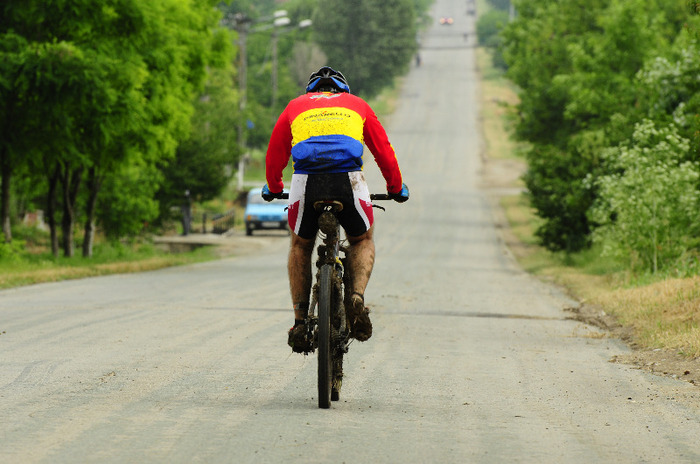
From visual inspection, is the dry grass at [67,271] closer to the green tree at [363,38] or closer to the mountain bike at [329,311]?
the mountain bike at [329,311]

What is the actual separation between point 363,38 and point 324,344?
103m

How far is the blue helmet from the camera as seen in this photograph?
25.8 feet

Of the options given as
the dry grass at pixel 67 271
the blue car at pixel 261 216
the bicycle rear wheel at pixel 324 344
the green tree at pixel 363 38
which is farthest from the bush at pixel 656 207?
the green tree at pixel 363 38

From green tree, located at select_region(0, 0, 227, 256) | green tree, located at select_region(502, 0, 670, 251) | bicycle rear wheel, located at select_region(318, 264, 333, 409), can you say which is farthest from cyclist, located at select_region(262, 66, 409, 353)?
green tree, located at select_region(502, 0, 670, 251)

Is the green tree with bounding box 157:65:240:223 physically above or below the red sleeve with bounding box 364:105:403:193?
below

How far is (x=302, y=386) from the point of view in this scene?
A: 27.6ft

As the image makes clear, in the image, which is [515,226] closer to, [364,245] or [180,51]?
[180,51]

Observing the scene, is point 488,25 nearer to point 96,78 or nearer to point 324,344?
point 96,78

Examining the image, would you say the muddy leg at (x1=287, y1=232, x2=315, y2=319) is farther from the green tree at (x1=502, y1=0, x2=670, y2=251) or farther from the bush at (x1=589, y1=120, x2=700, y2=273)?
the green tree at (x1=502, y1=0, x2=670, y2=251)

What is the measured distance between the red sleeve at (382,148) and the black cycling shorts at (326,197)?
23 centimetres

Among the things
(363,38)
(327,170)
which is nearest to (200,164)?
(327,170)

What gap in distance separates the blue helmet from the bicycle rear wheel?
51.8 inches

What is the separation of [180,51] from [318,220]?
856 inches

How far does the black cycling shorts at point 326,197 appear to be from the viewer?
24.8 ft
